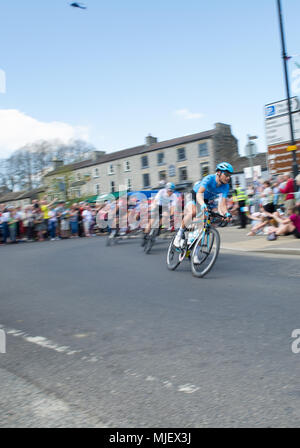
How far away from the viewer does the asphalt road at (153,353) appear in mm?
2340

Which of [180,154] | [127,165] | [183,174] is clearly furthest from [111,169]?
[183,174]

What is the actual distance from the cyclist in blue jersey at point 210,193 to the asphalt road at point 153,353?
3.86 ft

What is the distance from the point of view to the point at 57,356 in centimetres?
332

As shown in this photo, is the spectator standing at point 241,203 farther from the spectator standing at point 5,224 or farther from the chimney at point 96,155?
the chimney at point 96,155

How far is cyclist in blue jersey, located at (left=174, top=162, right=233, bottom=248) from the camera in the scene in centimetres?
655

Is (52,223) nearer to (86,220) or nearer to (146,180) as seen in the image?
(86,220)

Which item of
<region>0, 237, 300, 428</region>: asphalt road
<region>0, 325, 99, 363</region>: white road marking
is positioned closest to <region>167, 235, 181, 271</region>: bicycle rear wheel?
<region>0, 237, 300, 428</region>: asphalt road

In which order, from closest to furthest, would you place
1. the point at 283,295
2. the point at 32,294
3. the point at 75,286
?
1. the point at 283,295
2. the point at 32,294
3. the point at 75,286

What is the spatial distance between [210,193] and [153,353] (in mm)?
4176

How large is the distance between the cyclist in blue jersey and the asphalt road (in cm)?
118

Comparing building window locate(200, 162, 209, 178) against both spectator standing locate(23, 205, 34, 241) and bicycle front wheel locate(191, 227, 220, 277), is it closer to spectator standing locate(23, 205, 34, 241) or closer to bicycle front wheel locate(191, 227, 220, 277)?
spectator standing locate(23, 205, 34, 241)
